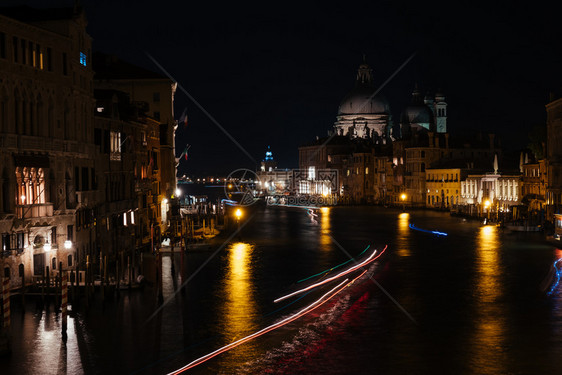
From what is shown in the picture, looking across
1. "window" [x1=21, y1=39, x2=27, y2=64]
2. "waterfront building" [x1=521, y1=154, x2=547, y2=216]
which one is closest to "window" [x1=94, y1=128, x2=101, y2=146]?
"window" [x1=21, y1=39, x2=27, y2=64]

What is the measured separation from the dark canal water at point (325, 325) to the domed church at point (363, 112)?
118 m

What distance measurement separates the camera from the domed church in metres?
156

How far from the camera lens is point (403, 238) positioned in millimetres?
51938

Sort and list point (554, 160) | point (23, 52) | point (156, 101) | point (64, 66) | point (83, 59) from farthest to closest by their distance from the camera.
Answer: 1. point (156, 101)
2. point (554, 160)
3. point (83, 59)
4. point (64, 66)
5. point (23, 52)

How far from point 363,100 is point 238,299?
5277 inches

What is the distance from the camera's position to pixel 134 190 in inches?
1650

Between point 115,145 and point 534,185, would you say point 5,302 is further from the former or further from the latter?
point 534,185

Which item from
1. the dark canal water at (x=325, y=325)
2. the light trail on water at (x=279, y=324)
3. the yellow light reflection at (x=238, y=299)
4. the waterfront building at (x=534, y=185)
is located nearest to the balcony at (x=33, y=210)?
the dark canal water at (x=325, y=325)

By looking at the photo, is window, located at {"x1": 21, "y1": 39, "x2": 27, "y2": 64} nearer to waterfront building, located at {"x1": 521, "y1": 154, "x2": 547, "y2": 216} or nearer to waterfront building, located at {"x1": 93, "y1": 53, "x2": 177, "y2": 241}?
waterfront building, located at {"x1": 93, "y1": 53, "x2": 177, "y2": 241}

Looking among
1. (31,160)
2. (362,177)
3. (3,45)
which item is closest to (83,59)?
(3,45)

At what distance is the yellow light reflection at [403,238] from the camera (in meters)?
43.0

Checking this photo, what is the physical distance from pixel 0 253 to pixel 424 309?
14200mm

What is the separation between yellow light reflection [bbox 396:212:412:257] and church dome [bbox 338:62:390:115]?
85.0 meters

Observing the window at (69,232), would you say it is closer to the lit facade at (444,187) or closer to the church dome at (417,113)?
the lit facade at (444,187)
